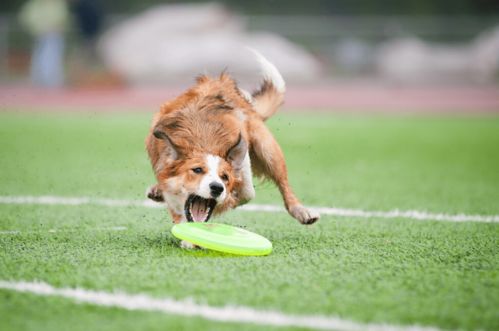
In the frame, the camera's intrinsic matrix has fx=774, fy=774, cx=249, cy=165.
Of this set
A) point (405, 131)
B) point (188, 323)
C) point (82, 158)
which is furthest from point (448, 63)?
point (188, 323)

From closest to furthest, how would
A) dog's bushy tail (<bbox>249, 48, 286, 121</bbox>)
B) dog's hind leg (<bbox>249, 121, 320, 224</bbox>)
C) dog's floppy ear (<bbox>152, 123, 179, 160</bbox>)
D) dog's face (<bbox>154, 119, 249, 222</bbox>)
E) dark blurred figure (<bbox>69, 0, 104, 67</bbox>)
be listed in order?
dog's face (<bbox>154, 119, 249, 222</bbox>), dog's floppy ear (<bbox>152, 123, 179, 160</bbox>), dog's hind leg (<bbox>249, 121, 320, 224</bbox>), dog's bushy tail (<bbox>249, 48, 286, 121</bbox>), dark blurred figure (<bbox>69, 0, 104, 67</bbox>)

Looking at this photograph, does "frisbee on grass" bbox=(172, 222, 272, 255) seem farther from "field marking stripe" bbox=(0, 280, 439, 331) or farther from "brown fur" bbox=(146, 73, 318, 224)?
"field marking stripe" bbox=(0, 280, 439, 331)

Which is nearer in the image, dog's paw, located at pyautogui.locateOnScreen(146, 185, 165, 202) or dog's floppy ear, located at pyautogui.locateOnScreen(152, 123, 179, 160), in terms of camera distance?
dog's floppy ear, located at pyautogui.locateOnScreen(152, 123, 179, 160)

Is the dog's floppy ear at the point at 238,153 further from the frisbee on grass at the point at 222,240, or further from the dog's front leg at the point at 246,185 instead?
the frisbee on grass at the point at 222,240

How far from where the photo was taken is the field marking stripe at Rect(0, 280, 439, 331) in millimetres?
3199

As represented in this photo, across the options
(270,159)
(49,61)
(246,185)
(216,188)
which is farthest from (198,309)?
(49,61)

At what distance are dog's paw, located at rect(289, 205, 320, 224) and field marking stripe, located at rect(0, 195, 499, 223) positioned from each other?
2.59ft

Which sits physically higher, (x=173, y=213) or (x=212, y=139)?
(x=212, y=139)

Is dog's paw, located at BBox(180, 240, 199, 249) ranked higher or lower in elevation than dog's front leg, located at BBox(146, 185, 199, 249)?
lower

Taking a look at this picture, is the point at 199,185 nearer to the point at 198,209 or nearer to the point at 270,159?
the point at 198,209

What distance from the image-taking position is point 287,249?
16.0ft

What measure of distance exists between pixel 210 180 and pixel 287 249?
66 centimetres

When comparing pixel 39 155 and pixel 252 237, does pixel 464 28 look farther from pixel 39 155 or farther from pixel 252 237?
pixel 252 237

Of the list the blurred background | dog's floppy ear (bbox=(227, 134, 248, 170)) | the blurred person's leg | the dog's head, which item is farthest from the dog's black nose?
the blurred person's leg
